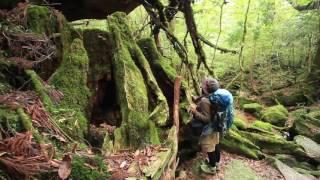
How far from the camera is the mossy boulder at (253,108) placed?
15625mm

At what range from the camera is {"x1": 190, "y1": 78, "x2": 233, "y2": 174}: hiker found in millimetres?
7065

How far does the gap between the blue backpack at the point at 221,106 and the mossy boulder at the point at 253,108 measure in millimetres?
8613

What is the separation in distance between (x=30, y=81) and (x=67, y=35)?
178 centimetres

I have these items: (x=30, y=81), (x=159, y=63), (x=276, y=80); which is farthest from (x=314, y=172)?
(x=276, y=80)

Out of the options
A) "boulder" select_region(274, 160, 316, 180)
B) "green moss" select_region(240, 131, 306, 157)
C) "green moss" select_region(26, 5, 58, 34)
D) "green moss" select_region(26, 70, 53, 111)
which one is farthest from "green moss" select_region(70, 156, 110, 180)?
"green moss" select_region(240, 131, 306, 157)

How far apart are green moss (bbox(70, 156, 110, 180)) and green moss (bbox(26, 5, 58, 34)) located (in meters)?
3.01

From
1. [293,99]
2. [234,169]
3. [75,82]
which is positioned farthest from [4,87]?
[293,99]

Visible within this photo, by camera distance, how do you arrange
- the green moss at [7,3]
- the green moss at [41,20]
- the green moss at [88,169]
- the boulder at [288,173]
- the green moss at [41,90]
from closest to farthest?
the green moss at [88,169], the green moss at [41,90], the green moss at [41,20], the green moss at [7,3], the boulder at [288,173]

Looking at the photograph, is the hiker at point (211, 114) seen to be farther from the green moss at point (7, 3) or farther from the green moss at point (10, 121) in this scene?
the green moss at point (10, 121)

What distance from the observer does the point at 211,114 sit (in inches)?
286

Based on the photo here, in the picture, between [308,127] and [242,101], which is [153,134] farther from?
[242,101]

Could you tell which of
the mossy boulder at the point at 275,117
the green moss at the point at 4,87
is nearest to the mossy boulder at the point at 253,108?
the mossy boulder at the point at 275,117

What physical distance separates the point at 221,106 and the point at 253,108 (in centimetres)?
937

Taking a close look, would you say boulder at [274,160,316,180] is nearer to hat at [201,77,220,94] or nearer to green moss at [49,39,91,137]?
hat at [201,77,220,94]
